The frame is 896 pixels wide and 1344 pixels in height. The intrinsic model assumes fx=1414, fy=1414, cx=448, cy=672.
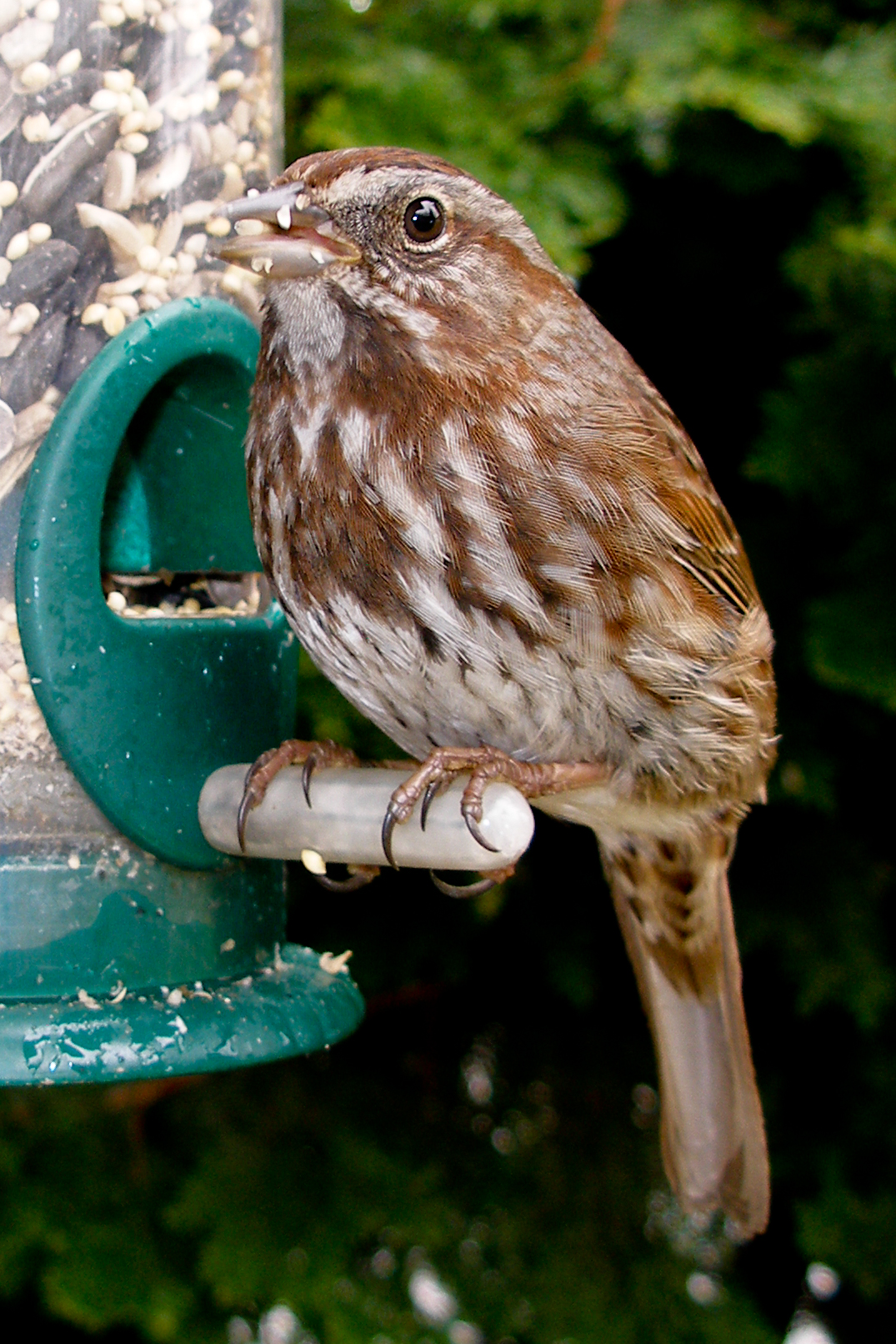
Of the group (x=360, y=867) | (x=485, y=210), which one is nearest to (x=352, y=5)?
(x=485, y=210)

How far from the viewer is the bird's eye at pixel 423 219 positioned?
154 centimetres

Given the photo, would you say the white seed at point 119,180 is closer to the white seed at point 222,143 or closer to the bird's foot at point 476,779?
the white seed at point 222,143

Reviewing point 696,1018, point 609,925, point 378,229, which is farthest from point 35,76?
point 609,925

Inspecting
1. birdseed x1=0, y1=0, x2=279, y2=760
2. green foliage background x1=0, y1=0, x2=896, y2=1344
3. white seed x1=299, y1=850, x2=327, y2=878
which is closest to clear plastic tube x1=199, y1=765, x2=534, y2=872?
white seed x1=299, y1=850, x2=327, y2=878

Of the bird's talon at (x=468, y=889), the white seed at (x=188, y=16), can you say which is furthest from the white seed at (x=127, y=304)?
the bird's talon at (x=468, y=889)

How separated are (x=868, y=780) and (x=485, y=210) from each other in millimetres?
1261

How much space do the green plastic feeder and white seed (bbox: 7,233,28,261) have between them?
13 centimetres

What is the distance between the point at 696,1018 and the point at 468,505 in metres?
1.06

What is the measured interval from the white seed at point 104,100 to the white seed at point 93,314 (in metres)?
0.22

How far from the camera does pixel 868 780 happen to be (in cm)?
243

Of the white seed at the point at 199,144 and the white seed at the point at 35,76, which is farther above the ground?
the white seed at the point at 35,76

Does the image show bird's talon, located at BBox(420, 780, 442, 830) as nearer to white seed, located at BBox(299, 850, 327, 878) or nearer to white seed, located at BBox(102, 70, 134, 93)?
white seed, located at BBox(299, 850, 327, 878)

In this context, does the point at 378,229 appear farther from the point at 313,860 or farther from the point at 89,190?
the point at 313,860

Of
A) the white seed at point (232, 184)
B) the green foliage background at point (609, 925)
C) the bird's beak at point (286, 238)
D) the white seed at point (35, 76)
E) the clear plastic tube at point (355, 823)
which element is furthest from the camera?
the green foliage background at point (609, 925)
